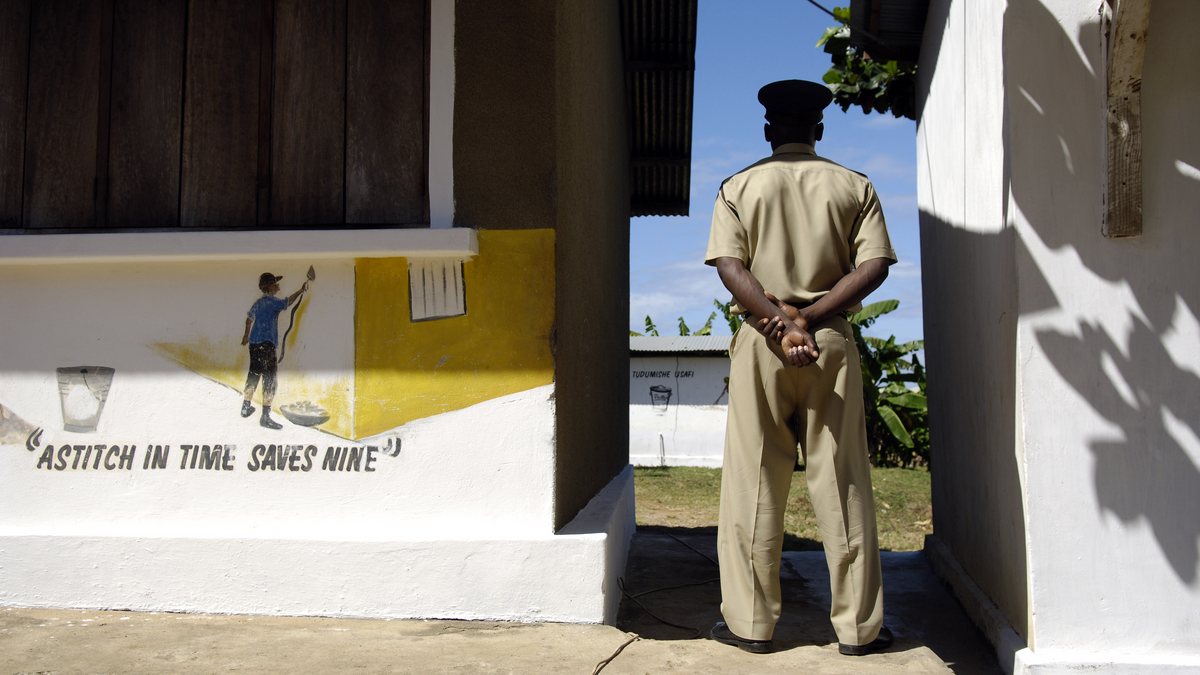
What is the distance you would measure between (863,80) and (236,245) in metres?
7.65

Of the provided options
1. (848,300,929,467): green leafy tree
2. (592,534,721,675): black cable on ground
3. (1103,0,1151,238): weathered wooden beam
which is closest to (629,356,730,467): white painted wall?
(848,300,929,467): green leafy tree

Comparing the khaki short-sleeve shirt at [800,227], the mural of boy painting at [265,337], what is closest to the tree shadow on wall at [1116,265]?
the khaki short-sleeve shirt at [800,227]

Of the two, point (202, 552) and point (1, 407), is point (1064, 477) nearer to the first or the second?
point (202, 552)

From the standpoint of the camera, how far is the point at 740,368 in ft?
10.4

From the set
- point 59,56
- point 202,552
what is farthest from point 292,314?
point 59,56

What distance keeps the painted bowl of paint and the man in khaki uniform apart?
1671 millimetres

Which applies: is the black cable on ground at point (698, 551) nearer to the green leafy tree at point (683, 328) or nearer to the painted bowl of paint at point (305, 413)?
the painted bowl of paint at point (305, 413)

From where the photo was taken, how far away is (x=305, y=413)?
11.4ft

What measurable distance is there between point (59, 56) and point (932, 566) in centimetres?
511

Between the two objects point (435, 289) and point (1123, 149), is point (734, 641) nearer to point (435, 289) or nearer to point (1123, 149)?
point (435, 289)

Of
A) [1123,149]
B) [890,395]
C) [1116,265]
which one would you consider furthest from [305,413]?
[890,395]

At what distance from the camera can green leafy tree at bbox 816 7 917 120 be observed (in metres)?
8.16

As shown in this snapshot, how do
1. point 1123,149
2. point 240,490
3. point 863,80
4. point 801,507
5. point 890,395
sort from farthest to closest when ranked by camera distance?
point 890,395 → point 801,507 → point 863,80 → point 240,490 → point 1123,149

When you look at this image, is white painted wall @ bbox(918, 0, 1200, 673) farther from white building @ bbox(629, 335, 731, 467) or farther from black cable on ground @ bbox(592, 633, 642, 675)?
white building @ bbox(629, 335, 731, 467)
